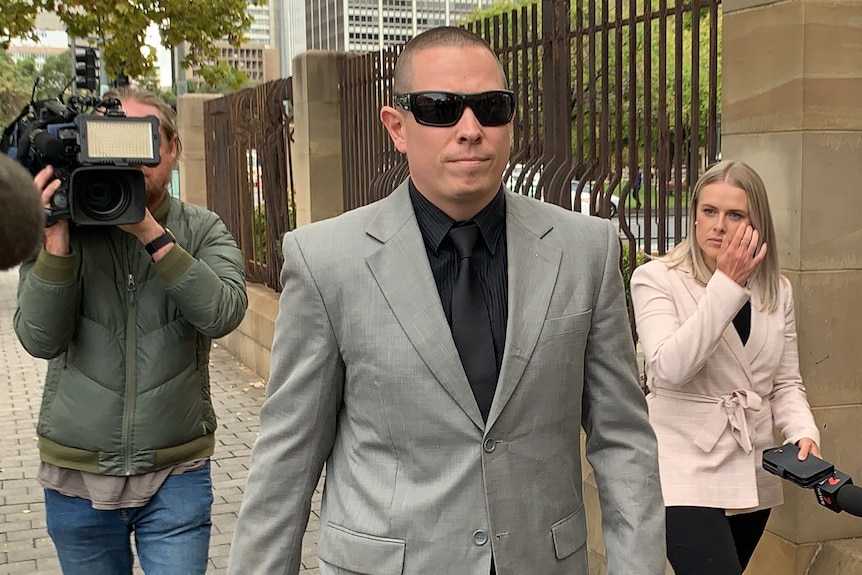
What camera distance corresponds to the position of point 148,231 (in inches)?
128

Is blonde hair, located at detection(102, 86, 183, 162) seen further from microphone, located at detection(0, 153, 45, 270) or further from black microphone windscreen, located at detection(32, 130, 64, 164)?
microphone, located at detection(0, 153, 45, 270)

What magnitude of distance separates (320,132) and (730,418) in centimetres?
648

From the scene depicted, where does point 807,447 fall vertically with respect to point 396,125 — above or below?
below

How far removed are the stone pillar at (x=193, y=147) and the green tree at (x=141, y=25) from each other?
628mm

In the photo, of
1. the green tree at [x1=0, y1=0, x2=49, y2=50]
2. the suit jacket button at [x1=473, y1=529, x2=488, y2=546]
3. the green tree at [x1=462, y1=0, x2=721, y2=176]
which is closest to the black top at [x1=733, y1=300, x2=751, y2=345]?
the green tree at [x1=462, y1=0, x2=721, y2=176]

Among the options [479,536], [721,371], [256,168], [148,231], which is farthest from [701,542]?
[256,168]

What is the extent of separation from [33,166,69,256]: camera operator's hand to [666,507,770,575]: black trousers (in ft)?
6.82

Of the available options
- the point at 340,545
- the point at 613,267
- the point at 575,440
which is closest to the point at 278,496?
the point at 340,545

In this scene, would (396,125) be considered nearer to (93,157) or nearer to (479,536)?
(479,536)

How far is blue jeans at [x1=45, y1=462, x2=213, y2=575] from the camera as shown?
3275mm

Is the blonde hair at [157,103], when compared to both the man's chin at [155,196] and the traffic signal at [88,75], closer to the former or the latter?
the man's chin at [155,196]

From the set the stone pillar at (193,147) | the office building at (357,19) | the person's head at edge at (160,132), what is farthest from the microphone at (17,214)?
the office building at (357,19)

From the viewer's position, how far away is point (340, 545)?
229cm

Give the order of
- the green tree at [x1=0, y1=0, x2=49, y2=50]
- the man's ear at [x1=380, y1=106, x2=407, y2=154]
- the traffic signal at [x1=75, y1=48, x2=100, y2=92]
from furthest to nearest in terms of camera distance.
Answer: the green tree at [x1=0, y1=0, x2=49, y2=50], the traffic signal at [x1=75, y1=48, x2=100, y2=92], the man's ear at [x1=380, y1=106, x2=407, y2=154]
